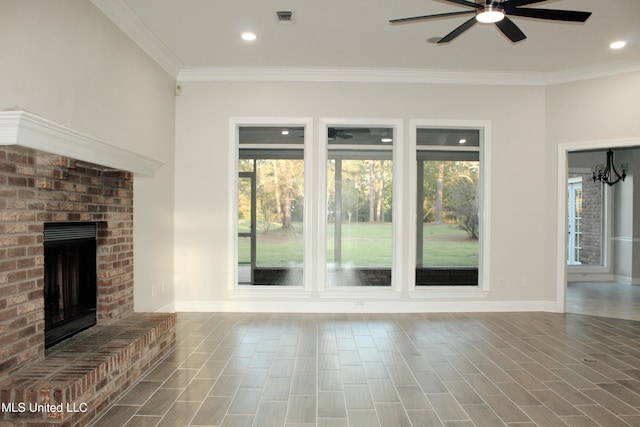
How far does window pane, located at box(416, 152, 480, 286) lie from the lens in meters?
5.91

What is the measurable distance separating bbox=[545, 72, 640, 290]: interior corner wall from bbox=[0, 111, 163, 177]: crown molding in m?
5.29

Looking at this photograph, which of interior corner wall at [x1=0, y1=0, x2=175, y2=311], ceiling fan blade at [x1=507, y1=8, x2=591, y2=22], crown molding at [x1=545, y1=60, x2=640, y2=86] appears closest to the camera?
interior corner wall at [x1=0, y1=0, x2=175, y2=311]

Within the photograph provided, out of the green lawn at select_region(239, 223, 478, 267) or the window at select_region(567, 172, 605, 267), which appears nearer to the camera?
the green lawn at select_region(239, 223, 478, 267)

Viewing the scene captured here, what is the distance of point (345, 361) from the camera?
384cm

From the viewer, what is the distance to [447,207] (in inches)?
235

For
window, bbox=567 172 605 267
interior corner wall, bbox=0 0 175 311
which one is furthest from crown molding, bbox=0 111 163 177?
window, bbox=567 172 605 267

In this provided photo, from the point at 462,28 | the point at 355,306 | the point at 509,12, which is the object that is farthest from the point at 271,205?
the point at 509,12

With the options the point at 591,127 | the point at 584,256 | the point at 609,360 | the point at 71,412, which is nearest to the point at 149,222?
Result: the point at 71,412

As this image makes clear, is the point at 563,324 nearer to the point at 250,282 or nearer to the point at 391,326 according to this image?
the point at 391,326

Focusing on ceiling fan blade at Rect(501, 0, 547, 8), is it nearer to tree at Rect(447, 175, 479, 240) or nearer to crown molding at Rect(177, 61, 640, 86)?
crown molding at Rect(177, 61, 640, 86)

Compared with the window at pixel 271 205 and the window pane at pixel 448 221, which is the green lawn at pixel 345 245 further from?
the window pane at pixel 448 221

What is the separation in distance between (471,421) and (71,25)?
406cm

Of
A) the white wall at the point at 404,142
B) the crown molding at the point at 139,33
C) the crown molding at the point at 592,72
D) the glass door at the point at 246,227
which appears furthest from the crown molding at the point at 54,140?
the crown molding at the point at 592,72

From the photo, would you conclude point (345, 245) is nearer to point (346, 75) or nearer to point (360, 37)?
point (346, 75)
